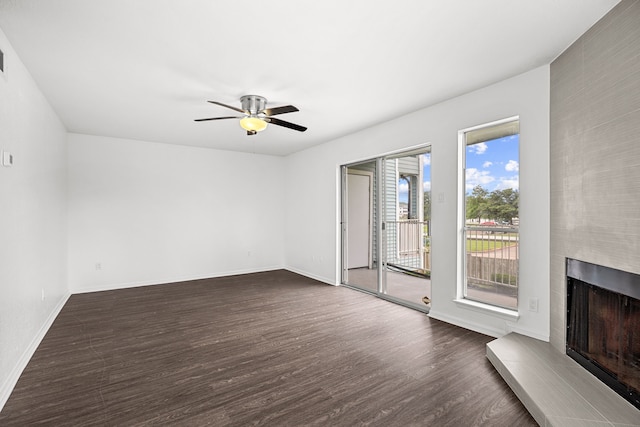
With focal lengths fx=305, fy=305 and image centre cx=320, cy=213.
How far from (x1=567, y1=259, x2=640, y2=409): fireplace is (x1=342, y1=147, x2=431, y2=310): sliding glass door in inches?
70.3

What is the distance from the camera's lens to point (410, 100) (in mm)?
3549

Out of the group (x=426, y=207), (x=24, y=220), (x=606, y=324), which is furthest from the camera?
(x=426, y=207)

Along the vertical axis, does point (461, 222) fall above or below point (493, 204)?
below

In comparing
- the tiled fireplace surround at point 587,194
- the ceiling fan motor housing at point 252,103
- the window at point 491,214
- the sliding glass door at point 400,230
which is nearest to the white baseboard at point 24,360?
the ceiling fan motor housing at point 252,103

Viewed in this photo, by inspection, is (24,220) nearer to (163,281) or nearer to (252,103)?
(252,103)

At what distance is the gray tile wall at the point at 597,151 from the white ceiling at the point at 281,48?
0.69 feet

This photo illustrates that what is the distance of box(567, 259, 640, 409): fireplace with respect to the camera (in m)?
1.87

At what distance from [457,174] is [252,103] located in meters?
2.43

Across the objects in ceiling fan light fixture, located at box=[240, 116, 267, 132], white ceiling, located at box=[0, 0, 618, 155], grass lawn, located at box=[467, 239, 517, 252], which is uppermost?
white ceiling, located at box=[0, 0, 618, 155]

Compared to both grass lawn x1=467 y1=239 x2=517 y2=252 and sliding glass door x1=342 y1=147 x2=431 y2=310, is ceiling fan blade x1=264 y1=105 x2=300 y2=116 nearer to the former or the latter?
sliding glass door x1=342 y1=147 x2=431 y2=310

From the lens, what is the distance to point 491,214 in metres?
3.32

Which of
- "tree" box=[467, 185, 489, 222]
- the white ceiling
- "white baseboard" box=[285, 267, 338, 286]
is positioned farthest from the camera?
"white baseboard" box=[285, 267, 338, 286]

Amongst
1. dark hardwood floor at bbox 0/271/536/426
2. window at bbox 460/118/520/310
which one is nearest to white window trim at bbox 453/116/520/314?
window at bbox 460/118/520/310

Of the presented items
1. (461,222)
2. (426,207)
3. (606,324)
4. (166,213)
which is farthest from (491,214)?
(166,213)
